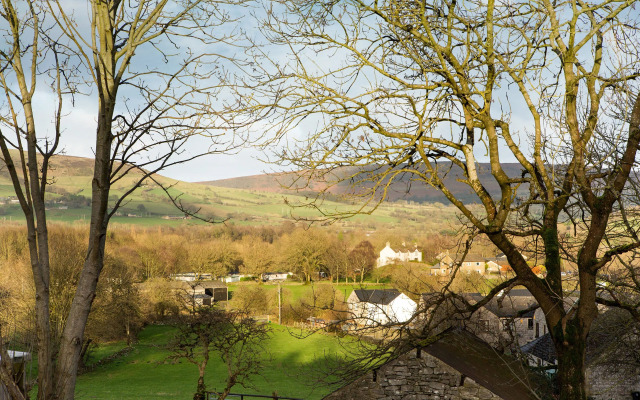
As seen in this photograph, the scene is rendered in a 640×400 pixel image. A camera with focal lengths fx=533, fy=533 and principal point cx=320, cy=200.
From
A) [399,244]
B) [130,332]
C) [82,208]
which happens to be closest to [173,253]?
[130,332]

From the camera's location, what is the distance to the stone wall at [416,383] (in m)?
8.97

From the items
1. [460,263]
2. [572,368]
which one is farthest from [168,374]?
[572,368]

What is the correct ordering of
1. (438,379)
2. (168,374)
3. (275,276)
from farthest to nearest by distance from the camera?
1. (275,276)
2. (168,374)
3. (438,379)

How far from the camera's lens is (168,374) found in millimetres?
38062

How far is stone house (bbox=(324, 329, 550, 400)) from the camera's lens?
888 cm

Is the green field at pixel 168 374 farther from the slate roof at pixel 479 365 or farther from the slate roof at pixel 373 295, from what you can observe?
the slate roof at pixel 479 365

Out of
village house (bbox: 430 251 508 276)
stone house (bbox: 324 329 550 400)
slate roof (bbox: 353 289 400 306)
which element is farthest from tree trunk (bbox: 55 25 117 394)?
stone house (bbox: 324 329 550 400)

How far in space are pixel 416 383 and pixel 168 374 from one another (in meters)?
32.8

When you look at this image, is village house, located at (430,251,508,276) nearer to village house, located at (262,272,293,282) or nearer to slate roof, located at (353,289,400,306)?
slate roof, located at (353,289,400,306)

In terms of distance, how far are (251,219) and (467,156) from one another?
573 ft

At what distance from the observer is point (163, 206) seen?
190 metres

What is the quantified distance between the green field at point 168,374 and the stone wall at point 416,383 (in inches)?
665

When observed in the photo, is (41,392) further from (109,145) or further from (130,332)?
(130,332)

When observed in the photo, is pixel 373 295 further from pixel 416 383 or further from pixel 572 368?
pixel 572 368
